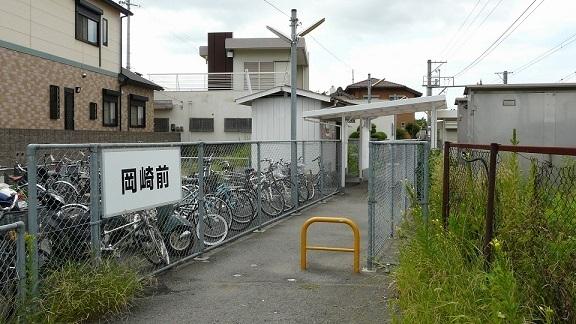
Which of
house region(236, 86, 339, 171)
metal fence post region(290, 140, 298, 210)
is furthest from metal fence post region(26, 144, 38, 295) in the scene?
house region(236, 86, 339, 171)

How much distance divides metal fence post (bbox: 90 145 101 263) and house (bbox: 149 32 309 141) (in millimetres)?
22943

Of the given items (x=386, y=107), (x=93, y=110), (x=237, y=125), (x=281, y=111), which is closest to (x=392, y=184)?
(x=386, y=107)

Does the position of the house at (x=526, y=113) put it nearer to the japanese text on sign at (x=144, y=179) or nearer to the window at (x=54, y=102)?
the japanese text on sign at (x=144, y=179)

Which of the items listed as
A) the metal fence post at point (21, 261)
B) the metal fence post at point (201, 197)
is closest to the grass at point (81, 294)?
the metal fence post at point (21, 261)

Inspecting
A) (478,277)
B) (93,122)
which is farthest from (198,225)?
(93,122)

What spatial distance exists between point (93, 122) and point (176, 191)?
14747 mm

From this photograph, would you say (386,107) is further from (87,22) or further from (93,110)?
A: (87,22)

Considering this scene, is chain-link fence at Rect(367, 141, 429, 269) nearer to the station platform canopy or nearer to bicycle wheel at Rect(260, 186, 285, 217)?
bicycle wheel at Rect(260, 186, 285, 217)

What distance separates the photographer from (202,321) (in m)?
4.68

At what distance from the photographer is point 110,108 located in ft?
69.8

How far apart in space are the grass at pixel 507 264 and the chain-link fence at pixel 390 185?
4.91 ft

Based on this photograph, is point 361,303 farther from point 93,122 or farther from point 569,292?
point 93,122

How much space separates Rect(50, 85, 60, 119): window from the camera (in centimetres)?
1706

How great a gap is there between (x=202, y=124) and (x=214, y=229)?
2161 centimetres
